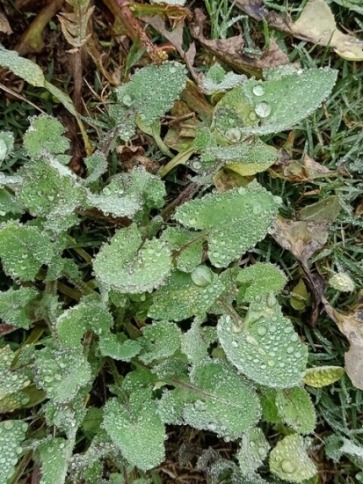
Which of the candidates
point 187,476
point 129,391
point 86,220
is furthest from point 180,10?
point 187,476

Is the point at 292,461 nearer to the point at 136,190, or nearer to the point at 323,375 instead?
the point at 323,375

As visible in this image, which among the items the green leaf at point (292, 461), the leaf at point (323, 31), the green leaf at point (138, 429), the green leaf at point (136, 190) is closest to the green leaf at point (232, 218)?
the green leaf at point (136, 190)

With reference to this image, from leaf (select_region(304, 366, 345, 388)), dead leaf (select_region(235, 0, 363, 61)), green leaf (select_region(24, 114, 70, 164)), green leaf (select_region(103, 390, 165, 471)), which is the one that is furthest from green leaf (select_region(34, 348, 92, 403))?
dead leaf (select_region(235, 0, 363, 61))

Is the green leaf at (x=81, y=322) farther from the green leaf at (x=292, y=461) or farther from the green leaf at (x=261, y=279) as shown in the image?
the green leaf at (x=292, y=461)

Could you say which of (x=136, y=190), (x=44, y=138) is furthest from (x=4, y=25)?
(x=136, y=190)

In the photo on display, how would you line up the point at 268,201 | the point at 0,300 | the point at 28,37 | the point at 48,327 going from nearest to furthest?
1. the point at 268,201
2. the point at 0,300
3. the point at 48,327
4. the point at 28,37

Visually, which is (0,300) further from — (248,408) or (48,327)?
(248,408)

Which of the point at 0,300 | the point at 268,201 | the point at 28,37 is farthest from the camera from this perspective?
the point at 28,37

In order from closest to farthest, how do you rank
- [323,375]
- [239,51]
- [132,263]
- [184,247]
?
[132,263] → [184,247] → [323,375] → [239,51]
